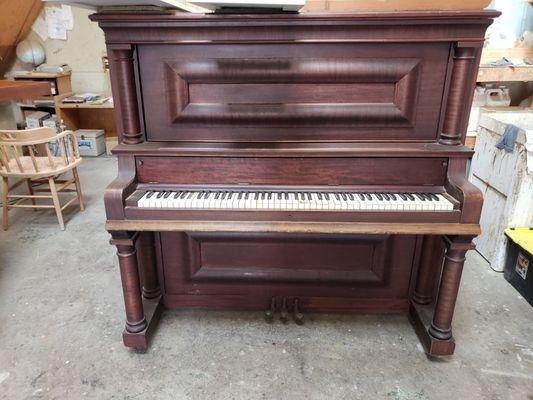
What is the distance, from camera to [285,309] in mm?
2049

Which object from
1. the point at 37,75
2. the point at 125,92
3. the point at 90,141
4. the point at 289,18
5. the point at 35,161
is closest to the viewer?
the point at 289,18

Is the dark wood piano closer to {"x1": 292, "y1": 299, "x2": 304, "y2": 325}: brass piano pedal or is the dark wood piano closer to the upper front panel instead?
the upper front panel

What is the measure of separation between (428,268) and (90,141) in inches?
179

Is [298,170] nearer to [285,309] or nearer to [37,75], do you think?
[285,309]

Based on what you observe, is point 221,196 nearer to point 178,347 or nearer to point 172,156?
point 172,156

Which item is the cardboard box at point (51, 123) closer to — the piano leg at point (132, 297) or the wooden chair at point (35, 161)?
the wooden chair at point (35, 161)

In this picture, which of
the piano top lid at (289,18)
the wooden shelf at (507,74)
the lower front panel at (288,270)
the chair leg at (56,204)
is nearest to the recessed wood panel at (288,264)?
the lower front panel at (288,270)

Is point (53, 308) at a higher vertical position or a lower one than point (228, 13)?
lower

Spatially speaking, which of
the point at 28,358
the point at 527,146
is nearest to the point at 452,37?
the point at 527,146

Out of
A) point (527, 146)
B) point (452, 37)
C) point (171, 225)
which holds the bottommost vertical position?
point (171, 225)

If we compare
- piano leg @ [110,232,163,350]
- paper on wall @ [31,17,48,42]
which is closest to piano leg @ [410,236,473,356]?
piano leg @ [110,232,163,350]

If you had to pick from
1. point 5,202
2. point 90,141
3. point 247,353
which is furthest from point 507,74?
point 90,141

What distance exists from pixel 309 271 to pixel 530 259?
1.27 meters

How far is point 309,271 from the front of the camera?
2.02m
